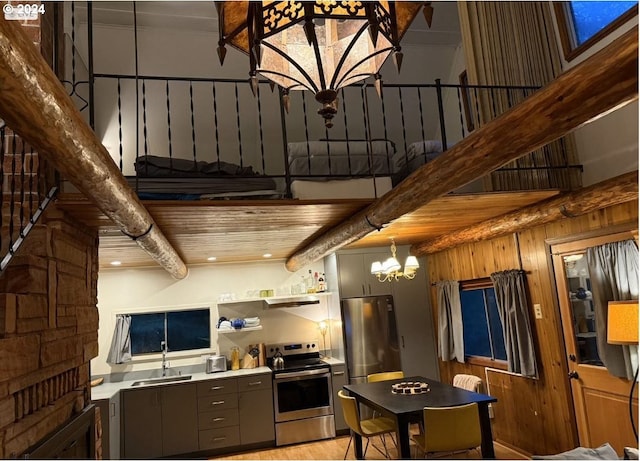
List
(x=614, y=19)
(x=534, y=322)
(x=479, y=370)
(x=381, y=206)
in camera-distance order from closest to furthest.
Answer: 1. (x=381, y=206)
2. (x=614, y=19)
3. (x=534, y=322)
4. (x=479, y=370)

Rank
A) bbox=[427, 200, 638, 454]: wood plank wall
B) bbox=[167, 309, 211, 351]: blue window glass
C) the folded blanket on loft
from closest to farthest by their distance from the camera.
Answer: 1. bbox=[427, 200, 638, 454]: wood plank wall
2. the folded blanket on loft
3. bbox=[167, 309, 211, 351]: blue window glass

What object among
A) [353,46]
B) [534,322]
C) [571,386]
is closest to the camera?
[353,46]

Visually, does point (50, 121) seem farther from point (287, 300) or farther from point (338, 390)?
point (338, 390)

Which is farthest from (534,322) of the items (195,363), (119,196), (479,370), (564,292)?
(195,363)

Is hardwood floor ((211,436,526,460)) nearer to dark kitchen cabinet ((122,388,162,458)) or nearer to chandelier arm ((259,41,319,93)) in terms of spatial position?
dark kitchen cabinet ((122,388,162,458))

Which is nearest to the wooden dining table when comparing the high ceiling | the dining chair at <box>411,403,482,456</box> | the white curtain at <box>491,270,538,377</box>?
the dining chair at <box>411,403,482,456</box>

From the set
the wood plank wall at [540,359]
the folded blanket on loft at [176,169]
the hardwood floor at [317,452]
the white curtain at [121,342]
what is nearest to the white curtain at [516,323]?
the wood plank wall at [540,359]

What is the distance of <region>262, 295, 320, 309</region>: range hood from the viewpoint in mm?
6418

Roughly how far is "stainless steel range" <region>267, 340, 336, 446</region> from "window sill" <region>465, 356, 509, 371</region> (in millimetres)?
1853

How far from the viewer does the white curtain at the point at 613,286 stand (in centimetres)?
338

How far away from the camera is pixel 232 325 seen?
6.46 metres

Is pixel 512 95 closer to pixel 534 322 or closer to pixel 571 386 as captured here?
pixel 534 322

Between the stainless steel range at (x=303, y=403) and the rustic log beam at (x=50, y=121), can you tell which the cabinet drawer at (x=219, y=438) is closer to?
the stainless steel range at (x=303, y=403)

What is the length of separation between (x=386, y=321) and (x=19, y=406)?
4.85 meters
